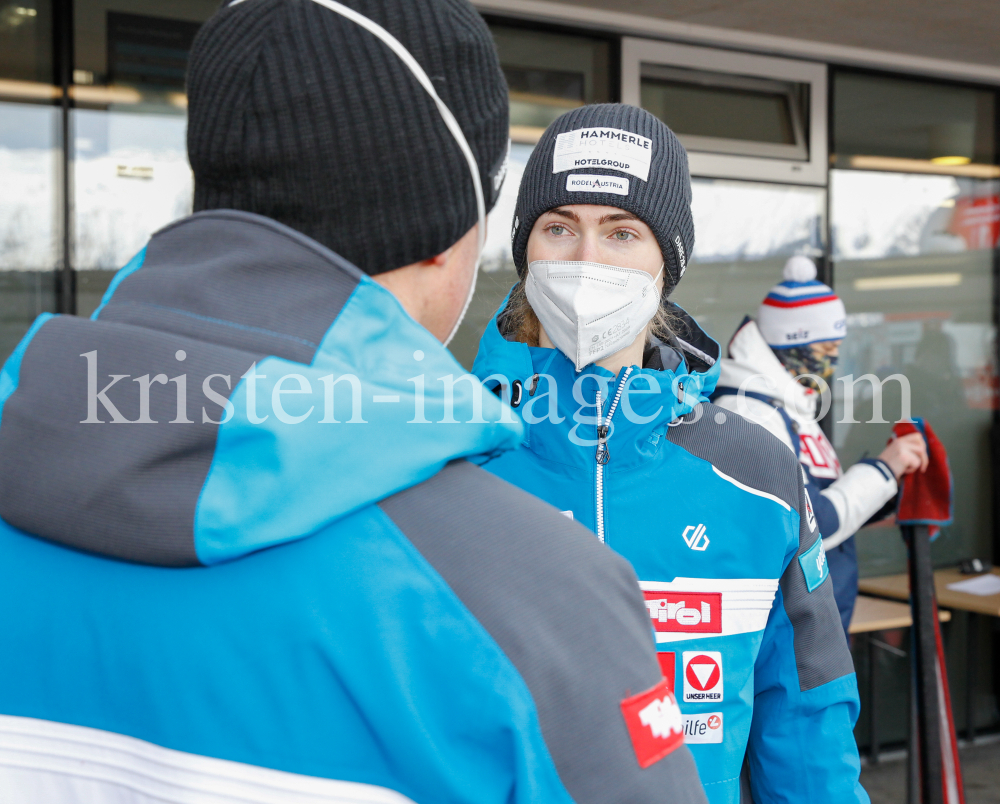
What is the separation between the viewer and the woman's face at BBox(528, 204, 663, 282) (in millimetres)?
1696

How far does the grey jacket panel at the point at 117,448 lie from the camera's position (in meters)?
0.57

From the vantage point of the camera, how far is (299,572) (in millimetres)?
577

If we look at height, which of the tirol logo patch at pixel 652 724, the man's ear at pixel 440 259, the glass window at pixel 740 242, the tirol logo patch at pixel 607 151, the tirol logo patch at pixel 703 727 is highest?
the glass window at pixel 740 242

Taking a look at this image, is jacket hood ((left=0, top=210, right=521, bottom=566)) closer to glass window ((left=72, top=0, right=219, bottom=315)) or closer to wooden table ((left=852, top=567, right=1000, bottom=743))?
glass window ((left=72, top=0, right=219, bottom=315))

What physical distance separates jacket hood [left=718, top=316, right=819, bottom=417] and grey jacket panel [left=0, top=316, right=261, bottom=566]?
8.37 ft

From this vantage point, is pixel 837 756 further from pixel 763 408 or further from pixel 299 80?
pixel 763 408

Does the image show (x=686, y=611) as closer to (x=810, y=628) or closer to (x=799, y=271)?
(x=810, y=628)

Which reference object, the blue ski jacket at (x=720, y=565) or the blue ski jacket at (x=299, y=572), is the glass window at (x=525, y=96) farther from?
the blue ski jacket at (x=299, y=572)

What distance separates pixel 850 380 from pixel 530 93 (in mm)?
2222

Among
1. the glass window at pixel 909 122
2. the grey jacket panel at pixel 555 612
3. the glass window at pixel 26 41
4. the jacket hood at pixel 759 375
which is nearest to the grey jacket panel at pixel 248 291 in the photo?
the grey jacket panel at pixel 555 612

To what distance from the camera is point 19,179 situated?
323 centimetres

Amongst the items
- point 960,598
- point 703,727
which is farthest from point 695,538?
point 960,598

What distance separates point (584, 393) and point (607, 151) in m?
0.45

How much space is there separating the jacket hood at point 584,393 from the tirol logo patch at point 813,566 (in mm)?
300
